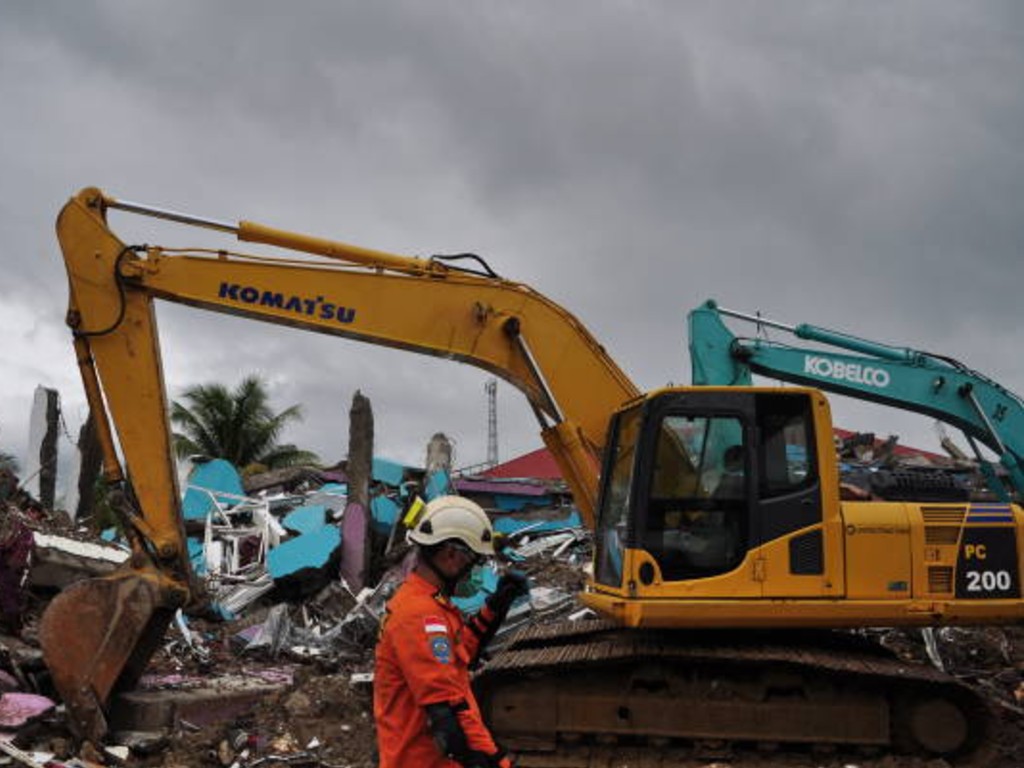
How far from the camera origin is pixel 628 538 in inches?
277

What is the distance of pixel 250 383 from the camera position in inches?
1190

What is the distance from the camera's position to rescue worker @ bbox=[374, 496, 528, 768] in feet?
11.9

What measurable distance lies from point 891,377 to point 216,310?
16.9ft

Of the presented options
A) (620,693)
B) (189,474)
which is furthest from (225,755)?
(189,474)

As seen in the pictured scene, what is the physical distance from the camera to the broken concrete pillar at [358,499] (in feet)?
41.7

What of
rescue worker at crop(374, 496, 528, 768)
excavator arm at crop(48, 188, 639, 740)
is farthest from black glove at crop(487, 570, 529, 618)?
excavator arm at crop(48, 188, 639, 740)

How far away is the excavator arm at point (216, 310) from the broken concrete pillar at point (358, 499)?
15.8ft

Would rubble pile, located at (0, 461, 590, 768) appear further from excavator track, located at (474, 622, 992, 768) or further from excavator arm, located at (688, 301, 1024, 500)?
excavator arm, located at (688, 301, 1024, 500)

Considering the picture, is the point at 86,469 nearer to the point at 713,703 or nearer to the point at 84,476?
the point at 84,476

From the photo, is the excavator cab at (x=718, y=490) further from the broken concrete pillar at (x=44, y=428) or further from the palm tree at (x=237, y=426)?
the palm tree at (x=237, y=426)

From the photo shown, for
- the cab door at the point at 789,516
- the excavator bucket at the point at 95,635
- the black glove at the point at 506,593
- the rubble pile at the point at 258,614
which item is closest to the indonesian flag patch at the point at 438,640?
the black glove at the point at 506,593

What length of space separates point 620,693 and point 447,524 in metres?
4.00

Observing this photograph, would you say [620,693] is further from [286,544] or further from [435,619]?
[286,544]

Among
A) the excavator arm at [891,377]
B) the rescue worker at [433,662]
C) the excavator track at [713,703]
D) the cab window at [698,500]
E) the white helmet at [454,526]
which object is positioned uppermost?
the excavator arm at [891,377]
